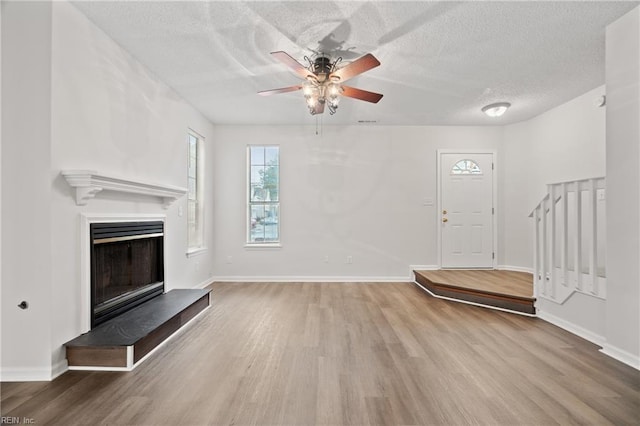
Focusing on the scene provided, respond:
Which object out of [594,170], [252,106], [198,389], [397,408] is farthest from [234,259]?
[594,170]

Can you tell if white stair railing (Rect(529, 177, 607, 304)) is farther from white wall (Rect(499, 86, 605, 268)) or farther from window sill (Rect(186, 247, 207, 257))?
window sill (Rect(186, 247, 207, 257))

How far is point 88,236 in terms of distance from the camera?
2699mm

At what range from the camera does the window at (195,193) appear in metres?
5.11

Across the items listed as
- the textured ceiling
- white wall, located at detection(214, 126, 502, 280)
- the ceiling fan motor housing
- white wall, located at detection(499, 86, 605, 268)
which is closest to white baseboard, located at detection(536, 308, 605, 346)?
white wall, located at detection(499, 86, 605, 268)

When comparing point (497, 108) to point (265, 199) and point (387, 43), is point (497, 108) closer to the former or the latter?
point (387, 43)

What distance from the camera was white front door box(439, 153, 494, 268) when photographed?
5895mm

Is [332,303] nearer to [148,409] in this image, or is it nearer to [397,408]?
[397,408]

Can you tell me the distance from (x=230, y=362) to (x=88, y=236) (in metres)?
1.55

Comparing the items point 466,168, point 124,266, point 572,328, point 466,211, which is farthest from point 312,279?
point 572,328

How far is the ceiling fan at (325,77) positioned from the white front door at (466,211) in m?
3.27

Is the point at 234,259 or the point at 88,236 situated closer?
the point at 88,236

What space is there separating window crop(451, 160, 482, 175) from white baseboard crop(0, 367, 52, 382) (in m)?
5.95

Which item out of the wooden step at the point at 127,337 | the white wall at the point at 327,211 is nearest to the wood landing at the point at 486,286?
the white wall at the point at 327,211

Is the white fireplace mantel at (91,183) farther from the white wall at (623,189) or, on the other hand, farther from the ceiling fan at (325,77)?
the white wall at (623,189)
